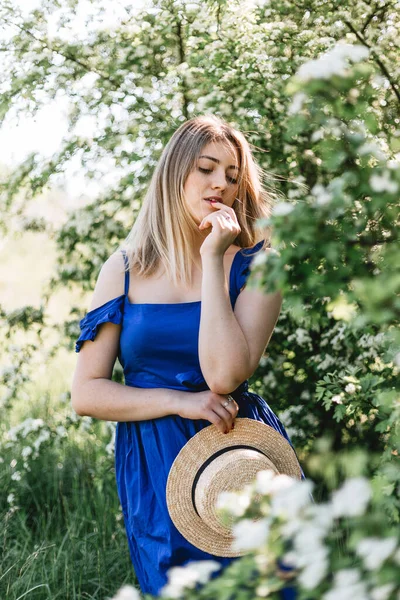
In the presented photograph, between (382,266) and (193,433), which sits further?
(193,433)

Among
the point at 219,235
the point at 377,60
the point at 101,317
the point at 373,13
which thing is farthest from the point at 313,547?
the point at 373,13

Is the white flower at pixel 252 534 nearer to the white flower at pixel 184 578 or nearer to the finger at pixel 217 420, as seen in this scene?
the white flower at pixel 184 578

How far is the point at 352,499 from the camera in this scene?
975 mm

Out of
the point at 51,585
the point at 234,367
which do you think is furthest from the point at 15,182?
the point at 234,367

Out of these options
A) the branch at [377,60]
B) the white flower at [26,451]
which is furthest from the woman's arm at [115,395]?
the white flower at [26,451]

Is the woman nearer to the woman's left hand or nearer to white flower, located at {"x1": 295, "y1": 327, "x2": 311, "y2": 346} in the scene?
the woman's left hand

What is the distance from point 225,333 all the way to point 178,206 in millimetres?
569

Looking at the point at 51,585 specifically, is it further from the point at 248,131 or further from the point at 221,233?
the point at 248,131

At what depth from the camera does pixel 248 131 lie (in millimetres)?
3400

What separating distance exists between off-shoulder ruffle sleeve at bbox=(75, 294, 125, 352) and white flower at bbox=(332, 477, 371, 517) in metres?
1.50

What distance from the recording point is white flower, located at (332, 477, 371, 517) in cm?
98

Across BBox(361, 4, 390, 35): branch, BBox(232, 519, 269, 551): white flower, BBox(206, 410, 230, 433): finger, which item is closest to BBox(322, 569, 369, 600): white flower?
BBox(232, 519, 269, 551): white flower

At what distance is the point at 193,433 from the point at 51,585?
4.51 ft

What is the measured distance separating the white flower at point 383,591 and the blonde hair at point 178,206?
1618 millimetres
